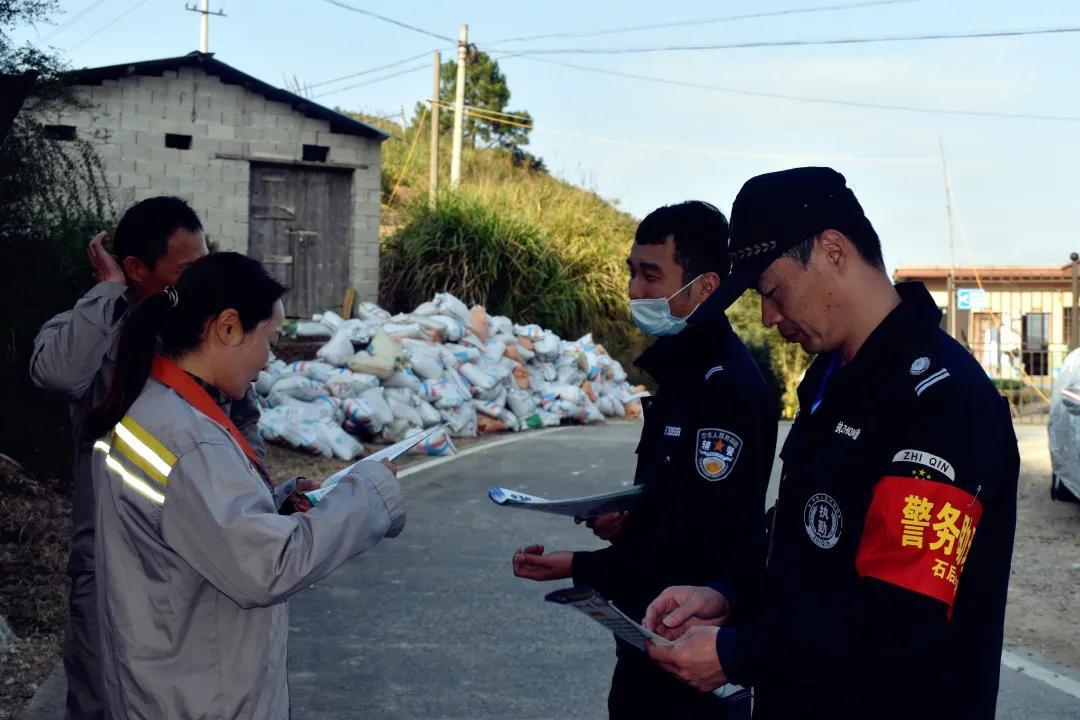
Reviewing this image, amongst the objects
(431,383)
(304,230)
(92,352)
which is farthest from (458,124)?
(92,352)

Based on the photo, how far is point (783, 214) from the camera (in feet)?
7.21

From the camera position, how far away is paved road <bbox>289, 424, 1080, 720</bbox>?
206 inches

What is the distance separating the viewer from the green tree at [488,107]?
147 feet

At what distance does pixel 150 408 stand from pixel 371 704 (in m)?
3.00

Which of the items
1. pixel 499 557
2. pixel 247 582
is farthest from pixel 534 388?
pixel 247 582

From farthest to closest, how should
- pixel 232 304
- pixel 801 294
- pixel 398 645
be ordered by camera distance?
1. pixel 398 645
2. pixel 232 304
3. pixel 801 294

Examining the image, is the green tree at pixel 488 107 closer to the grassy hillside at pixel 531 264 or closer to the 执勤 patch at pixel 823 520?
the grassy hillside at pixel 531 264

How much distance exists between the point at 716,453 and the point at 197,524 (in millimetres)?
1187

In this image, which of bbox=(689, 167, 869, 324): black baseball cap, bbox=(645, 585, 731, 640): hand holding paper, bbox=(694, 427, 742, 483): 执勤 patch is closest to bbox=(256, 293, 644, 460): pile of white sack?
bbox=(694, 427, 742, 483): 执勤 patch

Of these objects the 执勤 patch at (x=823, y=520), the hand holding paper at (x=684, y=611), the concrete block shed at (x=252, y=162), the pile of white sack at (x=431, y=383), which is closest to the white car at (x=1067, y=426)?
the pile of white sack at (x=431, y=383)

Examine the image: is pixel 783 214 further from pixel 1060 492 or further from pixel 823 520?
pixel 1060 492

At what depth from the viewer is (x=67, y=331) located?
11.7ft

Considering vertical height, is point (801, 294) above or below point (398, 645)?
above

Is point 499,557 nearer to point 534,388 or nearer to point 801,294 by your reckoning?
point 801,294
